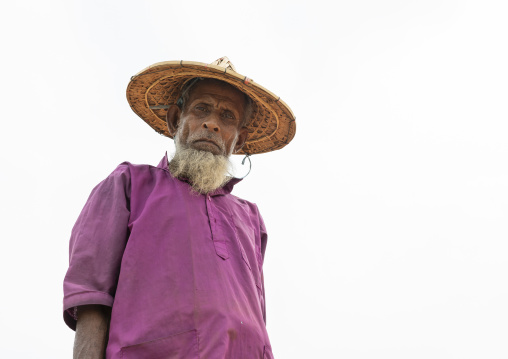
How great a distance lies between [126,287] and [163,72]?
134 cm

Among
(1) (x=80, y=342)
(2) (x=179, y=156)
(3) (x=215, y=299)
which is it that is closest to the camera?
(1) (x=80, y=342)

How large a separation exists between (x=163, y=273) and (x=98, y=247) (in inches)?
11.1

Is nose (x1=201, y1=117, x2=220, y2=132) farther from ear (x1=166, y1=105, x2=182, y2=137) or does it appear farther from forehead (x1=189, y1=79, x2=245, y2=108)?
ear (x1=166, y1=105, x2=182, y2=137)

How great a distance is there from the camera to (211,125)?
2.88 metres

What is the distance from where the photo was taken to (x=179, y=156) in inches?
109

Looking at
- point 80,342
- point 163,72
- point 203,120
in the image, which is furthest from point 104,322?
point 163,72

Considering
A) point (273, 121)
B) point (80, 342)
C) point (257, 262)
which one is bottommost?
point (80, 342)

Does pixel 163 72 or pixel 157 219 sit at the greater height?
pixel 163 72

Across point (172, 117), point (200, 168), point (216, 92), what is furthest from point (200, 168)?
point (172, 117)

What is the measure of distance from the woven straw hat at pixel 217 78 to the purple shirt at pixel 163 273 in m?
0.65

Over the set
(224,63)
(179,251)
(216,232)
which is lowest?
(179,251)

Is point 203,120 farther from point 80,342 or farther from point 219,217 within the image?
point 80,342

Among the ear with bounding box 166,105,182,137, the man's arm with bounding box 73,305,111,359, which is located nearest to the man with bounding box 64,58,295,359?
the man's arm with bounding box 73,305,111,359

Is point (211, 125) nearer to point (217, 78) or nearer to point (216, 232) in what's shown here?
point (217, 78)
